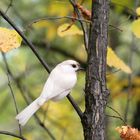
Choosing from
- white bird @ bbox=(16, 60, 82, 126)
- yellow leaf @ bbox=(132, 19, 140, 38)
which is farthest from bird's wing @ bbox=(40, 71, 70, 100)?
yellow leaf @ bbox=(132, 19, 140, 38)

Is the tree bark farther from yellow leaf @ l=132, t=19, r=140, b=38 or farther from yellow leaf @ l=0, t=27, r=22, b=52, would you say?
yellow leaf @ l=132, t=19, r=140, b=38

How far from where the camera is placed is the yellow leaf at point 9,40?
113cm

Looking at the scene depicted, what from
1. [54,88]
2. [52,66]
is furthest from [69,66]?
[52,66]

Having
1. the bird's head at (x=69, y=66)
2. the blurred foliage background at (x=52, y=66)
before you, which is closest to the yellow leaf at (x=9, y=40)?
the bird's head at (x=69, y=66)

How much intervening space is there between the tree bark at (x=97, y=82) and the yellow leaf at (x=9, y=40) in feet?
0.52

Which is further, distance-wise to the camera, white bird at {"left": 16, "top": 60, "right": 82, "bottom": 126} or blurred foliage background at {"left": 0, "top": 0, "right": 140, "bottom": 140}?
blurred foliage background at {"left": 0, "top": 0, "right": 140, "bottom": 140}

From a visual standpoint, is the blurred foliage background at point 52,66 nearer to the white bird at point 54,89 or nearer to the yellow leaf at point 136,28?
the yellow leaf at point 136,28

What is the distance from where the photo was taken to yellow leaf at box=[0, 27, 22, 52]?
113 cm

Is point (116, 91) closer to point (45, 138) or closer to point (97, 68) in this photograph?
point (45, 138)

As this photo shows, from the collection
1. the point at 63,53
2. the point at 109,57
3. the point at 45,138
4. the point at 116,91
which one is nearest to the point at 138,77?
the point at 116,91

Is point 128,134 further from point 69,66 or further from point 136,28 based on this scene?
point 136,28

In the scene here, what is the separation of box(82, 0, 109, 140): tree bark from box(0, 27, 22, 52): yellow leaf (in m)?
0.16

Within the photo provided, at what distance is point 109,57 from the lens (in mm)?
1490

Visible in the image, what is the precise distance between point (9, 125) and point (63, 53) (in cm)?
86
